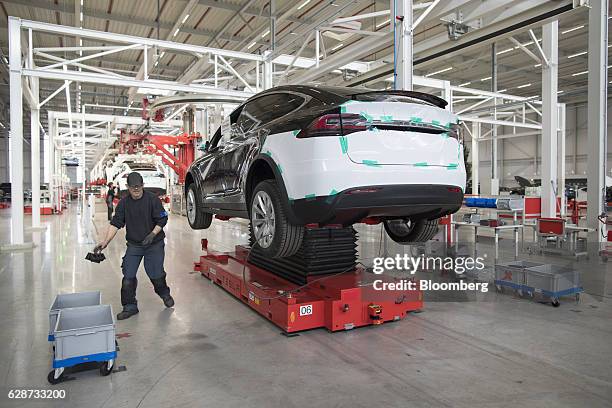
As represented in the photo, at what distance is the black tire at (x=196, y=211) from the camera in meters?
5.58

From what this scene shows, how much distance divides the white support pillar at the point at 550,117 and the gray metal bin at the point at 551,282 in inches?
198

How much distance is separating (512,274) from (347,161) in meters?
3.07

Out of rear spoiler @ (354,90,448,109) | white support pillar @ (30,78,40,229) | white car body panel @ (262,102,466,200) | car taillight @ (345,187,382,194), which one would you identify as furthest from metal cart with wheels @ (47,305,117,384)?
white support pillar @ (30,78,40,229)

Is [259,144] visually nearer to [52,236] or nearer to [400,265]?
[400,265]

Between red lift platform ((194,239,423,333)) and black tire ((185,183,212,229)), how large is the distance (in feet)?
4.34

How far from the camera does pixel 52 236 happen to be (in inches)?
398

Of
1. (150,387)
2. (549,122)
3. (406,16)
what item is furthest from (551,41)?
(150,387)

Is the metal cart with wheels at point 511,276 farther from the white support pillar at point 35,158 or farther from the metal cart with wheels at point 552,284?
the white support pillar at point 35,158

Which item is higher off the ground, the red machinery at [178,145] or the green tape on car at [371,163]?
the red machinery at [178,145]

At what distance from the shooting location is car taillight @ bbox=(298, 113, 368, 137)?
2883mm

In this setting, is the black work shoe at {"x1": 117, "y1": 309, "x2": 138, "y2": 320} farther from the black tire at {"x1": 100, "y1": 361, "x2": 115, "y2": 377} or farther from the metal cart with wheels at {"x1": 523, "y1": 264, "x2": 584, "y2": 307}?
the metal cart with wheels at {"x1": 523, "y1": 264, "x2": 584, "y2": 307}

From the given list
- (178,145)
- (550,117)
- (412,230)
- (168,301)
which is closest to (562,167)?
(550,117)

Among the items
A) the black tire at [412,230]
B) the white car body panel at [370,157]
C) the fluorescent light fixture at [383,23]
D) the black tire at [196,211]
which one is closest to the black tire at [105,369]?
the white car body panel at [370,157]

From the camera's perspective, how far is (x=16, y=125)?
784 centimetres
